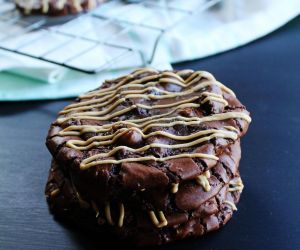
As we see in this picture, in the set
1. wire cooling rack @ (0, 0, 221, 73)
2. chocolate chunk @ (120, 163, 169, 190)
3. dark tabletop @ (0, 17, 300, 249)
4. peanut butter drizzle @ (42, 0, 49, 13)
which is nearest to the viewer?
chocolate chunk @ (120, 163, 169, 190)

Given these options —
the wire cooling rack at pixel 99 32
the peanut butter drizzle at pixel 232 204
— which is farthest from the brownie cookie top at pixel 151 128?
the wire cooling rack at pixel 99 32

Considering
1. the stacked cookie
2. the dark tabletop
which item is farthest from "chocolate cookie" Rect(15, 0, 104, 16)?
the stacked cookie

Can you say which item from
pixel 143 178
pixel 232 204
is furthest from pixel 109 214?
pixel 232 204

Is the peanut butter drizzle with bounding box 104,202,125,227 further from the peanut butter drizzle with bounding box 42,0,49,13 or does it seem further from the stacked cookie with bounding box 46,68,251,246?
the peanut butter drizzle with bounding box 42,0,49,13

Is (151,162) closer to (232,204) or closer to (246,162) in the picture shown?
(232,204)

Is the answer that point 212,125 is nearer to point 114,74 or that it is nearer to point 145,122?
point 145,122

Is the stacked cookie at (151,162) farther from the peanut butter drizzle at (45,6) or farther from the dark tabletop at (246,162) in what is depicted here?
the peanut butter drizzle at (45,6)
